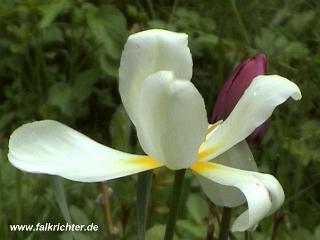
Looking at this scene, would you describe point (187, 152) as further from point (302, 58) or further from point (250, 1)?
point (250, 1)

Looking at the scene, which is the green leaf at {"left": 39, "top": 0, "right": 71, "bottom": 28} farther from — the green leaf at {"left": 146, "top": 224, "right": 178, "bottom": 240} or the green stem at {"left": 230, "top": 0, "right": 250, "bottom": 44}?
the green leaf at {"left": 146, "top": 224, "right": 178, "bottom": 240}

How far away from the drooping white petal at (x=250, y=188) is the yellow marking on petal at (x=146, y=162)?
3cm

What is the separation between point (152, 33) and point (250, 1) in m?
1.59

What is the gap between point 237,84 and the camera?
0.84m

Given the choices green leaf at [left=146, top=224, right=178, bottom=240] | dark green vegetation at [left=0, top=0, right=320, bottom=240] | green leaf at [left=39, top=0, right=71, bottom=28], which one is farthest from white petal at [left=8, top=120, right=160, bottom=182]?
green leaf at [left=39, top=0, right=71, bottom=28]

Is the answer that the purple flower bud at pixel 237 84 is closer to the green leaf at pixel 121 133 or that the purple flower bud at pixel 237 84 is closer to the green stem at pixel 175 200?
the green stem at pixel 175 200

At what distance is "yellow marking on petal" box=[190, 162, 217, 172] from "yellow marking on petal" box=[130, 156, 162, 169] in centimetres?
3

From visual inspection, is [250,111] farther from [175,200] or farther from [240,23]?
[240,23]

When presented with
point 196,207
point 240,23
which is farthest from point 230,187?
point 240,23

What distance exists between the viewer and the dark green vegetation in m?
1.66

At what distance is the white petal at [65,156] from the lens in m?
0.74

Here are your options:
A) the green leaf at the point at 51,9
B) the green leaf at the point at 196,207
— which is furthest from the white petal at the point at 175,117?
the green leaf at the point at 51,9

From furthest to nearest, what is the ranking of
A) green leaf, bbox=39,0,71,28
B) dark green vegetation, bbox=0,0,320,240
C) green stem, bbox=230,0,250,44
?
green stem, bbox=230,0,250,44 < green leaf, bbox=39,0,71,28 < dark green vegetation, bbox=0,0,320,240

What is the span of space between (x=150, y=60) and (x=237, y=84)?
8cm
